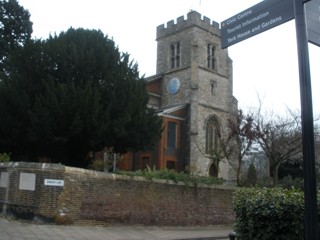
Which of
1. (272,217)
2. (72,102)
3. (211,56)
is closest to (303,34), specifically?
(272,217)

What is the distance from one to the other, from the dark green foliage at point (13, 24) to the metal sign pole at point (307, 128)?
1106 inches

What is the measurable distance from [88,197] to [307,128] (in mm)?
11970

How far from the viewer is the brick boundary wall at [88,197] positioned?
1416cm

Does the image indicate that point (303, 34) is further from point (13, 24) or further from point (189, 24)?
point (189, 24)

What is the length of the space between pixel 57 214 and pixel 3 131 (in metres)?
8.79

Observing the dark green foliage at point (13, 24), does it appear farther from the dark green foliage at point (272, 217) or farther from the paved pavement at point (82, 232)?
the dark green foliage at point (272, 217)

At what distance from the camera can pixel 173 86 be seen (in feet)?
143

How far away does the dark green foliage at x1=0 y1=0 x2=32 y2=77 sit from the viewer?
30008 millimetres

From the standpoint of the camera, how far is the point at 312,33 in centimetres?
449

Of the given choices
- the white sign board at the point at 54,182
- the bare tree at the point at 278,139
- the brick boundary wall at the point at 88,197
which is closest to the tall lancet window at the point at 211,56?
the bare tree at the point at 278,139

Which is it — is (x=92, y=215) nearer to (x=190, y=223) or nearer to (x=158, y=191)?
(x=158, y=191)

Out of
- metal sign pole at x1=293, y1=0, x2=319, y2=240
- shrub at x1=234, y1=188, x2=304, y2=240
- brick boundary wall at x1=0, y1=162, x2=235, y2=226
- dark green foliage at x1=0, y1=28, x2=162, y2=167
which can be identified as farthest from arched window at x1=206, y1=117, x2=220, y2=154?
metal sign pole at x1=293, y1=0, x2=319, y2=240

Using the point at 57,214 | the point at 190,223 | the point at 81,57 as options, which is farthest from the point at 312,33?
the point at 81,57

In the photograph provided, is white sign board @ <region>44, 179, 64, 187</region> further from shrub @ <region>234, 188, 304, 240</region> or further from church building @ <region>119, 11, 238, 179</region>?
church building @ <region>119, 11, 238, 179</region>
